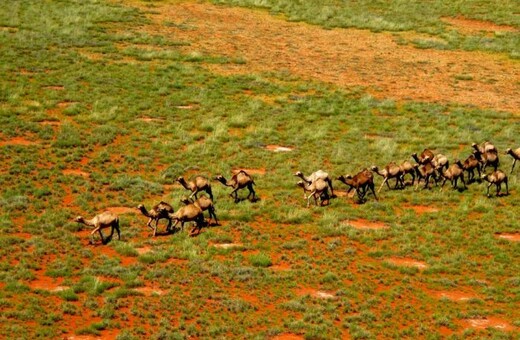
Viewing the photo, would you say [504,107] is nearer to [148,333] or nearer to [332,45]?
[332,45]

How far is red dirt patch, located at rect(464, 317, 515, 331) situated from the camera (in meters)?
21.0

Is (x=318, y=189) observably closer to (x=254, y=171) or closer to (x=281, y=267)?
(x=254, y=171)

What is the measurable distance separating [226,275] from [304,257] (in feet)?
9.51

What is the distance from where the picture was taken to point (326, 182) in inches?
1120

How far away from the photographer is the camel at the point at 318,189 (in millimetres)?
28250

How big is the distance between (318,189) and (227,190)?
3602 millimetres

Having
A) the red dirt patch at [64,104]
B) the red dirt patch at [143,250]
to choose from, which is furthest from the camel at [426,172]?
the red dirt patch at [64,104]

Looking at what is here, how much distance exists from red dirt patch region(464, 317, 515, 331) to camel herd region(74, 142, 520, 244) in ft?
28.0

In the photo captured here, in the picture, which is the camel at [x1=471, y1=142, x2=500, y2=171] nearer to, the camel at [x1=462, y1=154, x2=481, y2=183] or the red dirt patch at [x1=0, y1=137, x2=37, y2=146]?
the camel at [x1=462, y1=154, x2=481, y2=183]

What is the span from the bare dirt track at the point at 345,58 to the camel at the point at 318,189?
17.9 metres

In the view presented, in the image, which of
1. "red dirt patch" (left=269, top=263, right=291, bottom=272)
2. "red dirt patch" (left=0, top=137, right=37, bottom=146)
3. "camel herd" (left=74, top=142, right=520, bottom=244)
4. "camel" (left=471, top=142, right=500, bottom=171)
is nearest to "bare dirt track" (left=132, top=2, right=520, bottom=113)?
"camel" (left=471, top=142, right=500, bottom=171)

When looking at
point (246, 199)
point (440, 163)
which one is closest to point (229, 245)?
point (246, 199)

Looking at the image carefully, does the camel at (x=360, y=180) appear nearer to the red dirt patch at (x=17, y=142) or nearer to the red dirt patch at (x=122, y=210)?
the red dirt patch at (x=122, y=210)

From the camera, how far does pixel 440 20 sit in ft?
216
